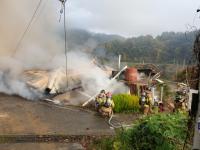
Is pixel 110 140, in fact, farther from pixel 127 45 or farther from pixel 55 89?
pixel 127 45

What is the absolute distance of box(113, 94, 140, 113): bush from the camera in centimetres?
1692

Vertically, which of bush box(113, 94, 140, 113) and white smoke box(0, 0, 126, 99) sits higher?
white smoke box(0, 0, 126, 99)

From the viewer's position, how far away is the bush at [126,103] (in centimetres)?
1692

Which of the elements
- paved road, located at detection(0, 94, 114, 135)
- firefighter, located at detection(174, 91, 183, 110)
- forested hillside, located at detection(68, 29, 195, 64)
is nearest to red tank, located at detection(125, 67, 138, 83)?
firefighter, located at detection(174, 91, 183, 110)

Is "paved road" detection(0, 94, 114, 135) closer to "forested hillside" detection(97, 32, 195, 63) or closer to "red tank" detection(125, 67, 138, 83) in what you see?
"red tank" detection(125, 67, 138, 83)

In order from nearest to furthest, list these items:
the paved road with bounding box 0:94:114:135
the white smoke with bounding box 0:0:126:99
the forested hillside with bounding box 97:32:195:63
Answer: the paved road with bounding box 0:94:114:135, the white smoke with bounding box 0:0:126:99, the forested hillside with bounding box 97:32:195:63

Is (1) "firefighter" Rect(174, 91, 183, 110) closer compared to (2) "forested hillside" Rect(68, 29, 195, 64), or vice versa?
(1) "firefighter" Rect(174, 91, 183, 110)

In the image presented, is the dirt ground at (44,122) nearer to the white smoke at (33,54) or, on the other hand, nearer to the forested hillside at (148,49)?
the white smoke at (33,54)

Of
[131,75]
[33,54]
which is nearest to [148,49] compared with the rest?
[33,54]

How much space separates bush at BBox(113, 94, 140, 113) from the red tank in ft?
8.86

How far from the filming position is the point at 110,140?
446 inches

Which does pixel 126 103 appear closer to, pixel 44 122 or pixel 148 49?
pixel 44 122

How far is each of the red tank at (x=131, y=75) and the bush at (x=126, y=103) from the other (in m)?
2.70

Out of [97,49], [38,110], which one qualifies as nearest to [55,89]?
[38,110]
